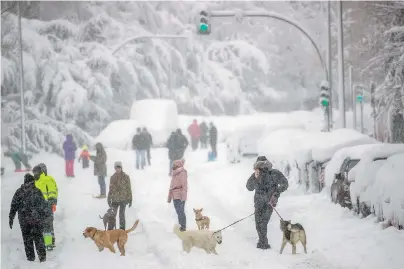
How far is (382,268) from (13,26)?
78.2ft

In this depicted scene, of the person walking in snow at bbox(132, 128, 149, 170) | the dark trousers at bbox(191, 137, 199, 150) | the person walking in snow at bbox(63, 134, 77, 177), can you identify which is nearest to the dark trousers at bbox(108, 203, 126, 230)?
the person walking in snow at bbox(63, 134, 77, 177)

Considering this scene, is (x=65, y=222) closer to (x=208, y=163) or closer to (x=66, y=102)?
(x=208, y=163)

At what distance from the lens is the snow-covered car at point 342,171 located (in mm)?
12477

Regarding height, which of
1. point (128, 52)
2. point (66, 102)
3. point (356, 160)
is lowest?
point (356, 160)

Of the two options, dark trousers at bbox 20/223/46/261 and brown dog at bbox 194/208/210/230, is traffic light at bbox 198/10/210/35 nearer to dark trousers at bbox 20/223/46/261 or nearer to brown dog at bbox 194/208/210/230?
brown dog at bbox 194/208/210/230

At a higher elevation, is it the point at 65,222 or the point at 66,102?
the point at 66,102

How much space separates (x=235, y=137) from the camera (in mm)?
23828

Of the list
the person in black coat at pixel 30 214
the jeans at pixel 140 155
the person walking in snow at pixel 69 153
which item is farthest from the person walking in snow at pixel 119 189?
the jeans at pixel 140 155

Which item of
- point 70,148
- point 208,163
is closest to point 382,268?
point 70,148

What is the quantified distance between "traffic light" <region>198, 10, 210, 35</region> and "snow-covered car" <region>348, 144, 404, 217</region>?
24.8 ft

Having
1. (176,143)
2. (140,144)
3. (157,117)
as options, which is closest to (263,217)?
(176,143)

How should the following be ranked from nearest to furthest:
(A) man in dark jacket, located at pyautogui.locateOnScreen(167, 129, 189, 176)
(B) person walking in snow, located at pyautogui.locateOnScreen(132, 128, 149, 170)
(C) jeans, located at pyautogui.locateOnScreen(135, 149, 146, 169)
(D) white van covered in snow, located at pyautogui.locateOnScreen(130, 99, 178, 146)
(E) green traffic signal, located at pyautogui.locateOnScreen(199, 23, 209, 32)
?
(E) green traffic signal, located at pyautogui.locateOnScreen(199, 23, 209, 32) < (A) man in dark jacket, located at pyautogui.locateOnScreen(167, 129, 189, 176) < (B) person walking in snow, located at pyautogui.locateOnScreen(132, 128, 149, 170) < (C) jeans, located at pyautogui.locateOnScreen(135, 149, 146, 169) < (D) white van covered in snow, located at pyautogui.locateOnScreen(130, 99, 178, 146)

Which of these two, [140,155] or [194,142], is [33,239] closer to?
[140,155]

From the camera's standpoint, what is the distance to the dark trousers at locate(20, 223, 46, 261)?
9.84 metres
